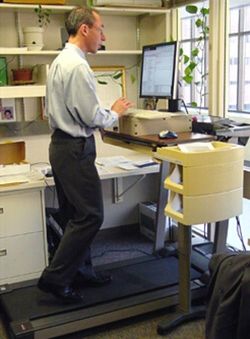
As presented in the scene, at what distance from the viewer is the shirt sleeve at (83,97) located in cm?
250

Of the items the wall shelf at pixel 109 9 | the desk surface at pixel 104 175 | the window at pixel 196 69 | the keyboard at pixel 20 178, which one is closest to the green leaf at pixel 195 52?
the window at pixel 196 69

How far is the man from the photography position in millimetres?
2527

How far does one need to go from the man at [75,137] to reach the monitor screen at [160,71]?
1.39 ft

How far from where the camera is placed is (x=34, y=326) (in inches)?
97.0

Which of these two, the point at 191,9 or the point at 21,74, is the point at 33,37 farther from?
the point at 191,9

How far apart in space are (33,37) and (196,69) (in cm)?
129

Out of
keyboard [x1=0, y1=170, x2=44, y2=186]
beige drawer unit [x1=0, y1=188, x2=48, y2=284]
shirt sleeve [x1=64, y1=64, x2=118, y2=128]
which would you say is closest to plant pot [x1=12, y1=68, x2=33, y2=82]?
keyboard [x1=0, y1=170, x2=44, y2=186]

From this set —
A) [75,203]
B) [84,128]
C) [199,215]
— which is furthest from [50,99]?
[199,215]

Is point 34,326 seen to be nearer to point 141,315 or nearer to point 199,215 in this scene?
point 141,315

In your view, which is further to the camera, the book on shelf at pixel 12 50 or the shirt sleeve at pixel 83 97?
the book on shelf at pixel 12 50

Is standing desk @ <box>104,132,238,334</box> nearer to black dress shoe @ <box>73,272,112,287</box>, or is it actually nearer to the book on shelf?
black dress shoe @ <box>73,272,112,287</box>

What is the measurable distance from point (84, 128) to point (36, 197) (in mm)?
694

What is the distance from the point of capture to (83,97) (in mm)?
2510

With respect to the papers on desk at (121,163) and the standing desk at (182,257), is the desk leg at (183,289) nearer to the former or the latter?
the standing desk at (182,257)
